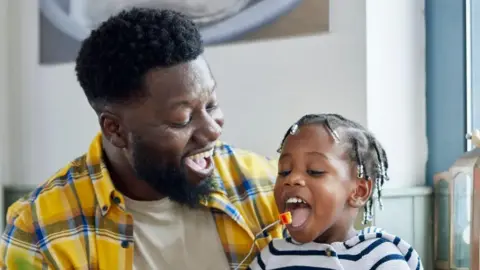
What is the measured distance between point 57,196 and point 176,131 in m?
0.29

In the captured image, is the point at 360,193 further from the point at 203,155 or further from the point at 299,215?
the point at 203,155

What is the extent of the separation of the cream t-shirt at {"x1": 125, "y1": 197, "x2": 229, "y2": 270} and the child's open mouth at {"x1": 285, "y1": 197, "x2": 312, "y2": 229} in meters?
0.26

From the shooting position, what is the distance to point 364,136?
124 cm

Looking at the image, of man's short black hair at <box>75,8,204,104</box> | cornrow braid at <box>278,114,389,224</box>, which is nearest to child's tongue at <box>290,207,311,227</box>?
cornrow braid at <box>278,114,389,224</box>

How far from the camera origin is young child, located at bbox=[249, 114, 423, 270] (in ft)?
3.80

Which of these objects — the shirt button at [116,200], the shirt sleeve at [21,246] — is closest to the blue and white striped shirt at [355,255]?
the shirt button at [116,200]

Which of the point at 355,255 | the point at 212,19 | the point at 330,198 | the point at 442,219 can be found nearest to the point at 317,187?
the point at 330,198

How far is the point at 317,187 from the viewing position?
1.16 meters

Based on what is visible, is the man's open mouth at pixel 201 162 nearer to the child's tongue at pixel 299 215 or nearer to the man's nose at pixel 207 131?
the man's nose at pixel 207 131

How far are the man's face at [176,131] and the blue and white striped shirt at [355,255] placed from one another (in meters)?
0.25

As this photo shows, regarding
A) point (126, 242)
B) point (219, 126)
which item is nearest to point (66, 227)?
point (126, 242)

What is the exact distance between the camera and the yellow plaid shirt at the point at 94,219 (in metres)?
1.30

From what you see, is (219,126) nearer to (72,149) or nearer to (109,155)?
(109,155)

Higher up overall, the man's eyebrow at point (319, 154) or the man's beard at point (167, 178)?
the man's eyebrow at point (319, 154)
